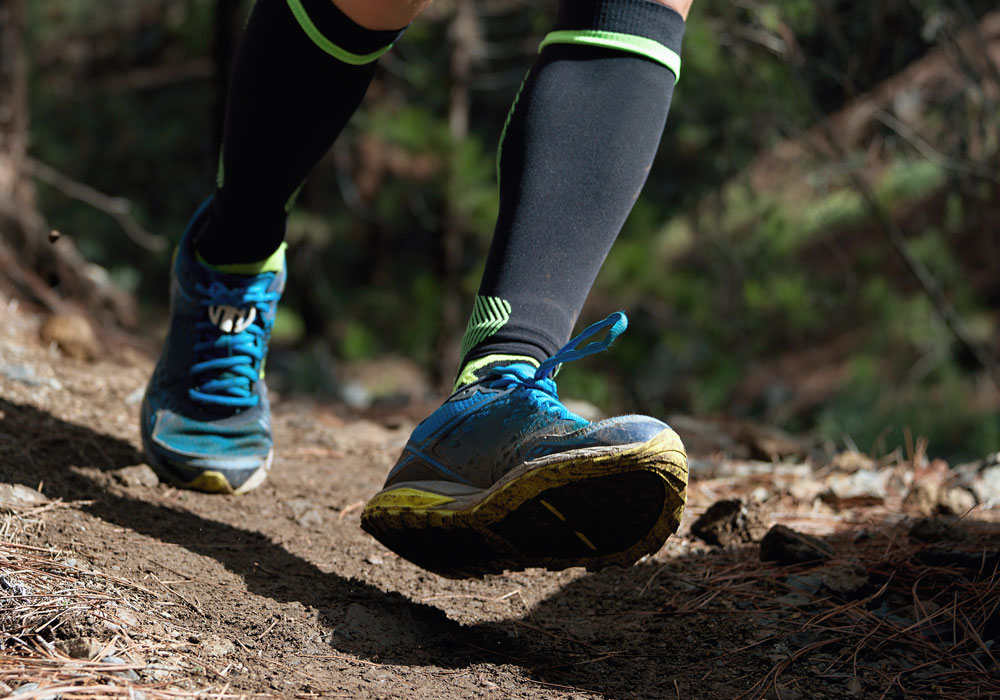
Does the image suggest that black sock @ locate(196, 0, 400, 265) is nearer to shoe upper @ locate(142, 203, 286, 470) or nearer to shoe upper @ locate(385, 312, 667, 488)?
shoe upper @ locate(142, 203, 286, 470)

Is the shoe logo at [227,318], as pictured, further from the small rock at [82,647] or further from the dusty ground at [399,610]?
the small rock at [82,647]

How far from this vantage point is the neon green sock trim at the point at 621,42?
1.22 meters

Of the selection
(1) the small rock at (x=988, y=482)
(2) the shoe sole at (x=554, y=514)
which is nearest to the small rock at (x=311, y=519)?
(2) the shoe sole at (x=554, y=514)

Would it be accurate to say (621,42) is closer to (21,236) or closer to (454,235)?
(21,236)

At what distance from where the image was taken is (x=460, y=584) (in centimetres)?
130

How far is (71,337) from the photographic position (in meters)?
2.27

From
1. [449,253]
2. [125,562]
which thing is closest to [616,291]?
[449,253]

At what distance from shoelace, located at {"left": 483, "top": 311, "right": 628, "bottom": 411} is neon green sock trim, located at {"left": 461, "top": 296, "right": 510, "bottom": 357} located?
0.18ft

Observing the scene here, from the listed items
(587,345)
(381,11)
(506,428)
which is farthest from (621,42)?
(506,428)

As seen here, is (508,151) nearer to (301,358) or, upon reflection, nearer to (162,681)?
(162,681)

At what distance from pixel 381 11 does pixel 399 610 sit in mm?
753

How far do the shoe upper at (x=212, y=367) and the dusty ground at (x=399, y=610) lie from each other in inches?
3.6

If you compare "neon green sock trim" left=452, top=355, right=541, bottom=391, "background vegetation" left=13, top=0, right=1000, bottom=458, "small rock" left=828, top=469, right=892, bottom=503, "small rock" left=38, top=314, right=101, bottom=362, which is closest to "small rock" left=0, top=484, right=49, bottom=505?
"neon green sock trim" left=452, top=355, right=541, bottom=391

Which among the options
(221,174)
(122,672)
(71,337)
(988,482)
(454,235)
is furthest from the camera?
(454,235)
